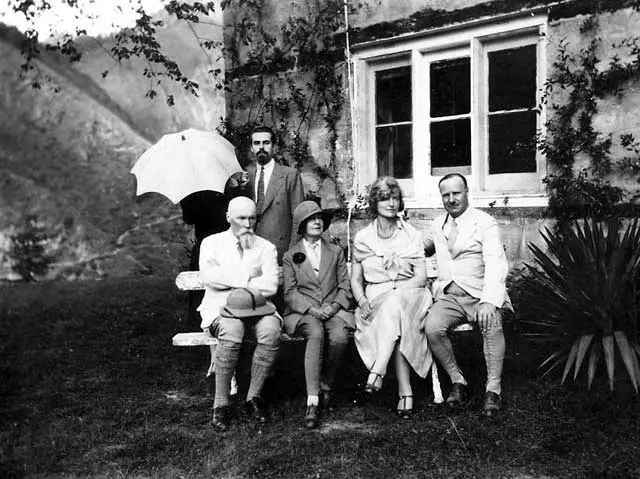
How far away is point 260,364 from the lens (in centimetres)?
429

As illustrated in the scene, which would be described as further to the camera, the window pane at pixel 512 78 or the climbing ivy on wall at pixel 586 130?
the window pane at pixel 512 78

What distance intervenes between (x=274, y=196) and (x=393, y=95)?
2.39 metres

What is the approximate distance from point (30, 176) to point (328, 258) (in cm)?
200

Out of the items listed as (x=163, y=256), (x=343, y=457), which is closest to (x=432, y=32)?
(x=343, y=457)

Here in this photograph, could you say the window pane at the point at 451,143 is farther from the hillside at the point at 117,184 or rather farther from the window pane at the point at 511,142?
the hillside at the point at 117,184

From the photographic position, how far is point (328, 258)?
4.56 meters

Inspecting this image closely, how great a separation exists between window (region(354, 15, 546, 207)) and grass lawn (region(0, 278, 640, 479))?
1759mm

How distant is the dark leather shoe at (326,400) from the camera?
4.41 metres

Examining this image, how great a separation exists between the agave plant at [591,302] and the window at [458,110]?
3.97 feet

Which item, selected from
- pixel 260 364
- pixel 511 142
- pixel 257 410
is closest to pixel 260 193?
pixel 260 364

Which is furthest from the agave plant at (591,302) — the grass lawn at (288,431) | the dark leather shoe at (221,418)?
the dark leather shoe at (221,418)

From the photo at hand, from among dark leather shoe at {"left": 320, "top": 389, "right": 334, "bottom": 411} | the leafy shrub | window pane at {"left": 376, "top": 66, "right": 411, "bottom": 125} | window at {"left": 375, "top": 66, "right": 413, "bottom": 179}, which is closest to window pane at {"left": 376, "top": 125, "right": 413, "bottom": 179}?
window at {"left": 375, "top": 66, "right": 413, "bottom": 179}

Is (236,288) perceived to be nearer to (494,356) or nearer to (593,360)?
(494,356)

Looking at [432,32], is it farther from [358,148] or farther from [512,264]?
[512,264]
